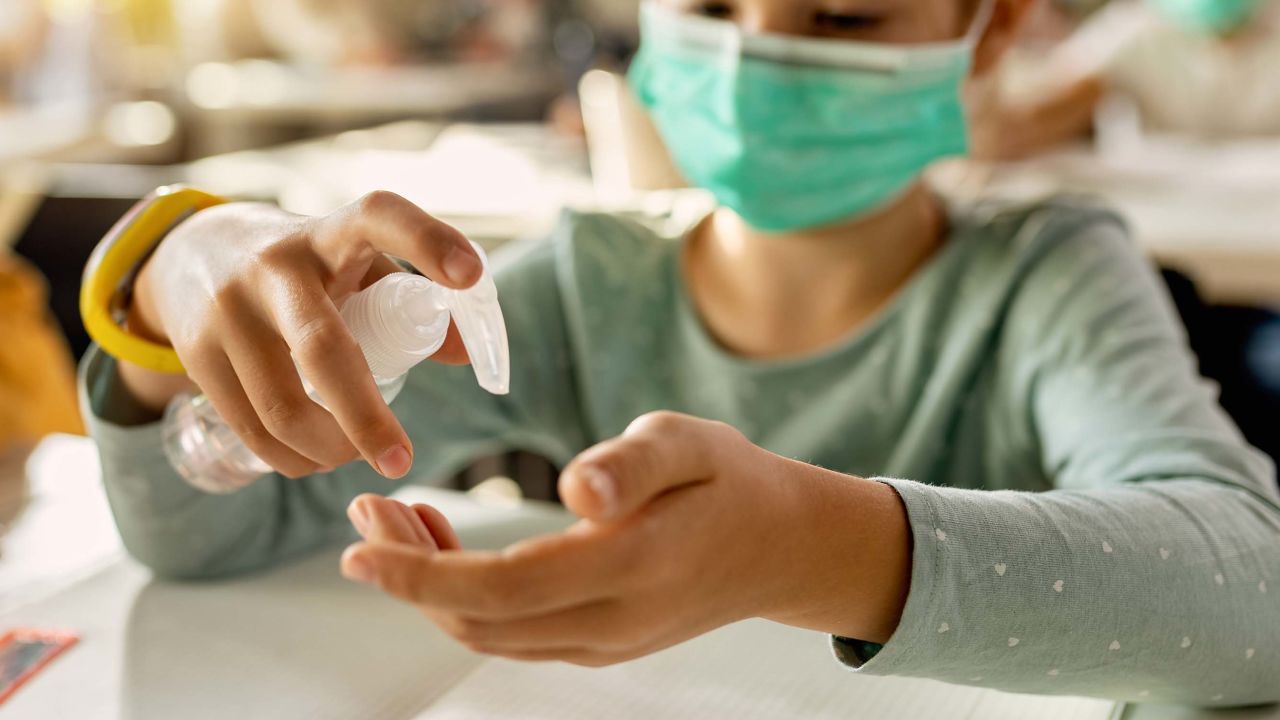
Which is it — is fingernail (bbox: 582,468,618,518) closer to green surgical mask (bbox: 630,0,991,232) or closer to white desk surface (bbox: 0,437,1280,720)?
white desk surface (bbox: 0,437,1280,720)

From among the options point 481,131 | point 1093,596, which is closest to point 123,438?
point 1093,596

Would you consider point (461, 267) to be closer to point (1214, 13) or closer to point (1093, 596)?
point (1093, 596)

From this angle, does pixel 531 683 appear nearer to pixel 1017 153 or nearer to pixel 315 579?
pixel 315 579

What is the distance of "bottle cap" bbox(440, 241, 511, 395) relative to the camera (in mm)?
438

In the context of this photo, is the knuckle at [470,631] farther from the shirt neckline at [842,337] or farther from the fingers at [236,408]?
the shirt neckline at [842,337]

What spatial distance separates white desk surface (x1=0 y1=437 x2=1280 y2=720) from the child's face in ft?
1.24

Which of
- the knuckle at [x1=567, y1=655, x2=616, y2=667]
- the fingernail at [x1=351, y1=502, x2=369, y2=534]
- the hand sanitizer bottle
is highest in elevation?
the hand sanitizer bottle

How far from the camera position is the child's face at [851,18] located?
81 cm

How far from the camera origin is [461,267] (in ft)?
1.39

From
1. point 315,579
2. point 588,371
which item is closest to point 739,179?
point 588,371

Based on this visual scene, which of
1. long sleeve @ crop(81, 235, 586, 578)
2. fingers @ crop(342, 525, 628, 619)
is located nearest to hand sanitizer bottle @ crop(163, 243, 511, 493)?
fingers @ crop(342, 525, 628, 619)

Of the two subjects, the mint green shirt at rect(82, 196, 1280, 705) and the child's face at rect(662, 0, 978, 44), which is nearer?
the mint green shirt at rect(82, 196, 1280, 705)

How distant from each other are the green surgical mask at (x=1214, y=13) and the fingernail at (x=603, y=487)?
2472mm

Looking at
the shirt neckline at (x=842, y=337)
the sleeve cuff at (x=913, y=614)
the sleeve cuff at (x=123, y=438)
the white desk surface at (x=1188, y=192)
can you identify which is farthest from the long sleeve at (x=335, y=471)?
the white desk surface at (x=1188, y=192)
